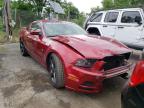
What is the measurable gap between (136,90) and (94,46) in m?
2.33

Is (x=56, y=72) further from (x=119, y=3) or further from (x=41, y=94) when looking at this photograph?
(x=119, y=3)

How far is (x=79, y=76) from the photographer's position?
4207 mm

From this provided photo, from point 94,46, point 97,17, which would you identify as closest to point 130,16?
point 97,17

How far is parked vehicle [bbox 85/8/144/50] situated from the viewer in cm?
771

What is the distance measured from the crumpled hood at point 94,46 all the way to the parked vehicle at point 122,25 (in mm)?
2812

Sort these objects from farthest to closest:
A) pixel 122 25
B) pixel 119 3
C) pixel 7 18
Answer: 1. pixel 119 3
2. pixel 7 18
3. pixel 122 25

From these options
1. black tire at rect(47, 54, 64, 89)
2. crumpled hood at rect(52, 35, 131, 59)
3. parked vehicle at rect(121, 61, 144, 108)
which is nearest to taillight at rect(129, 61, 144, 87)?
parked vehicle at rect(121, 61, 144, 108)

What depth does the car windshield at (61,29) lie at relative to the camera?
19.7ft

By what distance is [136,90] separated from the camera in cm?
247

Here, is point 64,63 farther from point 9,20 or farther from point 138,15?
point 9,20

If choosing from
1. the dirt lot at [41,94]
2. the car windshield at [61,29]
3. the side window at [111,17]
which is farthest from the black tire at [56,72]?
the side window at [111,17]

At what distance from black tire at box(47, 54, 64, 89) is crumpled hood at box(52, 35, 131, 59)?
1.34 ft

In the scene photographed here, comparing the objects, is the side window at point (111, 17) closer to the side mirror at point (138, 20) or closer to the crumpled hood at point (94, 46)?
the side mirror at point (138, 20)

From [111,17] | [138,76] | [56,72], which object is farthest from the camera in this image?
[111,17]
